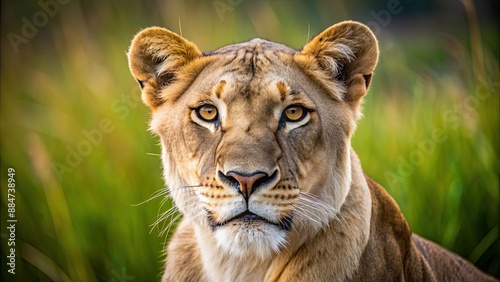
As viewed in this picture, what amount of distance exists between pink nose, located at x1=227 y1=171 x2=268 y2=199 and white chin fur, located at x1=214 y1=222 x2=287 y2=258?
0.44 ft

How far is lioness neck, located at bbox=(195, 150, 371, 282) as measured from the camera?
3.33 meters

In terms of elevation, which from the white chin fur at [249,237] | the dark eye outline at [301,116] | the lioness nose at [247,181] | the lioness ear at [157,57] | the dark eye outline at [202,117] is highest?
the lioness ear at [157,57]

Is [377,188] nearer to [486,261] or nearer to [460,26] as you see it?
[486,261]

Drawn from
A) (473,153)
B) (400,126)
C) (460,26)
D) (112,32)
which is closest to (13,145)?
(112,32)

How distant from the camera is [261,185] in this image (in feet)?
9.75

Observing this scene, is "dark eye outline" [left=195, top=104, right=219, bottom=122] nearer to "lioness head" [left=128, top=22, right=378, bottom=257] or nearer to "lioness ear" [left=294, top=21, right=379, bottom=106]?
"lioness head" [left=128, top=22, right=378, bottom=257]

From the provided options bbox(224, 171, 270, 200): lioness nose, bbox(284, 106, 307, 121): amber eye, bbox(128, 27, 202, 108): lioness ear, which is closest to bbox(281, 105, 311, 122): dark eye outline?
bbox(284, 106, 307, 121): amber eye

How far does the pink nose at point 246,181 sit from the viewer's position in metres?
2.93

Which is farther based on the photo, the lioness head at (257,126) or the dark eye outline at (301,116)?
the dark eye outline at (301,116)

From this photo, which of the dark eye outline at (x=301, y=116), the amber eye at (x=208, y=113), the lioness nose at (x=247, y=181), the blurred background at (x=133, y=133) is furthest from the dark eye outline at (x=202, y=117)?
the blurred background at (x=133, y=133)

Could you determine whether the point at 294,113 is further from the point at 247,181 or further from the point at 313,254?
the point at 313,254

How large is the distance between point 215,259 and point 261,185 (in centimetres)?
62

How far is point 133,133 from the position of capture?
5520 millimetres

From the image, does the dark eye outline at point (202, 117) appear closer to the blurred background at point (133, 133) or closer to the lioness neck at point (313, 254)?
the lioness neck at point (313, 254)
